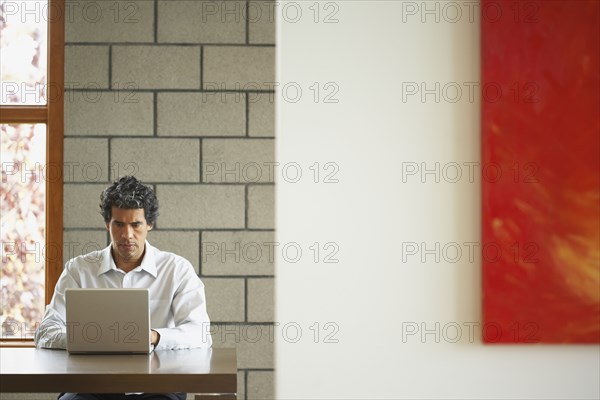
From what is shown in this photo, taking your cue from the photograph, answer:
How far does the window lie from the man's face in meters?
0.69

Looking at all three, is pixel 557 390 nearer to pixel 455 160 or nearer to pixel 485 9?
pixel 455 160

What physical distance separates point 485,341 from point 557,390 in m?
0.41

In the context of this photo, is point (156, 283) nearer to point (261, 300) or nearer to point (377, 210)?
point (261, 300)

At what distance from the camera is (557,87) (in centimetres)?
365

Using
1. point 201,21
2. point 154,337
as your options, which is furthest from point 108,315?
point 201,21

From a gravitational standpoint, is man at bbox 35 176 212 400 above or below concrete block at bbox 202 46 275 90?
below

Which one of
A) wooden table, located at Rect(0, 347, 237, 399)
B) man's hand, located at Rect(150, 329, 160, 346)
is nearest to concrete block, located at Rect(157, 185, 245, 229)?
man's hand, located at Rect(150, 329, 160, 346)

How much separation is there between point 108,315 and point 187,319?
16.6 inches

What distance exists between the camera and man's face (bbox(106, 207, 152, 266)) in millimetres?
3078

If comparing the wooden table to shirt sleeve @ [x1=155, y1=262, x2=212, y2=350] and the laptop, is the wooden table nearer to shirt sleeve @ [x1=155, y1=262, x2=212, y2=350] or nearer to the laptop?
the laptop

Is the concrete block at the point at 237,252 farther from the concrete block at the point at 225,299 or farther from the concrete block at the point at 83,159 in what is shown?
the concrete block at the point at 83,159

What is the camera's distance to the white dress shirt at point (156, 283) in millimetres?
2998

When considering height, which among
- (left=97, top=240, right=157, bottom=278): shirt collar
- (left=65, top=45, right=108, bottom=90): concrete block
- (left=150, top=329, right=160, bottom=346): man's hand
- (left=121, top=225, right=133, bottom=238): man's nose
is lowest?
(left=150, top=329, right=160, bottom=346): man's hand

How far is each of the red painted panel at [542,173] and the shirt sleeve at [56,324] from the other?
179cm
